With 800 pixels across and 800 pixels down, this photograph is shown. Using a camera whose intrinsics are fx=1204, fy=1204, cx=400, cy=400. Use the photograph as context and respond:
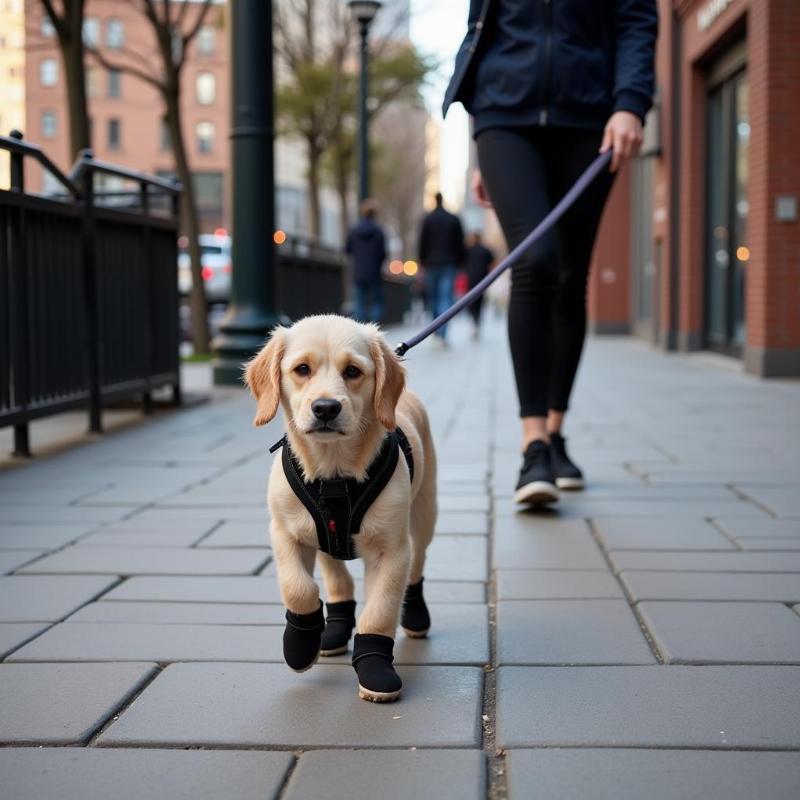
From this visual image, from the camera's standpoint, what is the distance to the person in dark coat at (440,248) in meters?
17.7

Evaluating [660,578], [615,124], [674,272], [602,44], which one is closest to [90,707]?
[660,578]

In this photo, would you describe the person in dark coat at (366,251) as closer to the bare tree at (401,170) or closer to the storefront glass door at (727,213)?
the storefront glass door at (727,213)

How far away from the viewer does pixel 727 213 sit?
13289mm

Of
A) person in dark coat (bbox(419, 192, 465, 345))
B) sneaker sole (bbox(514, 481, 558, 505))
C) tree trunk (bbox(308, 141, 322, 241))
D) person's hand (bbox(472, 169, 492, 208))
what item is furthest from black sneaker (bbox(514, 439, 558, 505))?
tree trunk (bbox(308, 141, 322, 241))

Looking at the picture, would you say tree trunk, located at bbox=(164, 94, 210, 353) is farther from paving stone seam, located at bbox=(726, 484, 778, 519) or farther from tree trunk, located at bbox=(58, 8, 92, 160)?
paving stone seam, located at bbox=(726, 484, 778, 519)

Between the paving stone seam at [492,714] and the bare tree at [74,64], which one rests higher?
the bare tree at [74,64]

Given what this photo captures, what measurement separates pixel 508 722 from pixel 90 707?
87 cm

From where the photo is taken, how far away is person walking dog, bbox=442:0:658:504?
446cm

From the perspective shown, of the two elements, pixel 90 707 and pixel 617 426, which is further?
pixel 617 426

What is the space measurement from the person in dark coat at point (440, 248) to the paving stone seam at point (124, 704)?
14915 millimetres

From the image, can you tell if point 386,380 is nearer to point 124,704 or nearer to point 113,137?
point 124,704

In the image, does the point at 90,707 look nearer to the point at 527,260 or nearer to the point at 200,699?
the point at 200,699

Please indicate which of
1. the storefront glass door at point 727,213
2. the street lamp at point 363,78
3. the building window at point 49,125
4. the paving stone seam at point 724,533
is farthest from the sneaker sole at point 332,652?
the street lamp at point 363,78

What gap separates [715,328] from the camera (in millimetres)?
14227
